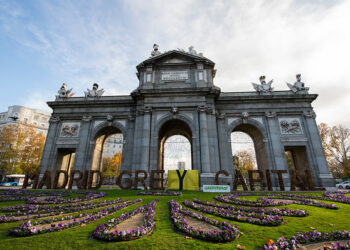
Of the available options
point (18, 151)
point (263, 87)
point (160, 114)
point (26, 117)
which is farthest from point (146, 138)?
point (26, 117)

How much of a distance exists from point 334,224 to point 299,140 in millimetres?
18791

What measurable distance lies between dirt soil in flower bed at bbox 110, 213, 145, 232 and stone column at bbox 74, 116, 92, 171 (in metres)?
18.4

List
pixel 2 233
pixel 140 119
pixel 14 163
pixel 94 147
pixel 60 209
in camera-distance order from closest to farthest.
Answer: pixel 2 233 → pixel 60 209 → pixel 140 119 → pixel 94 147 → pixel 14 163

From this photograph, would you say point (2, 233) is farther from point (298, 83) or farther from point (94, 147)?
point (298, 83)

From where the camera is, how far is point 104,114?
80.2 feet

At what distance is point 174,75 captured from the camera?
23.6 meters

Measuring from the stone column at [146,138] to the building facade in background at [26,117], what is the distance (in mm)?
54088

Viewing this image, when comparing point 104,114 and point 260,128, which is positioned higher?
point 104,114

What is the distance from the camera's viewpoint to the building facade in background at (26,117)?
5938 cm

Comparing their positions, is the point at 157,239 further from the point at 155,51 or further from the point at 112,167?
the point at 112,167

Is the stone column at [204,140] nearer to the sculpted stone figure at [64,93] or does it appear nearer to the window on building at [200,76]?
the window on building at [200,76]

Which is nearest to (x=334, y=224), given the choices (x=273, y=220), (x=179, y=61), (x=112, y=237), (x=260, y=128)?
(x=273, y=220)

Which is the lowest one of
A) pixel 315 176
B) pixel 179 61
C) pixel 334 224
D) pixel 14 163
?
pixel 334 224

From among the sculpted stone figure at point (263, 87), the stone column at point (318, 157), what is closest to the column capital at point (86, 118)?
the sculpted stone figure at point (263, 87)
